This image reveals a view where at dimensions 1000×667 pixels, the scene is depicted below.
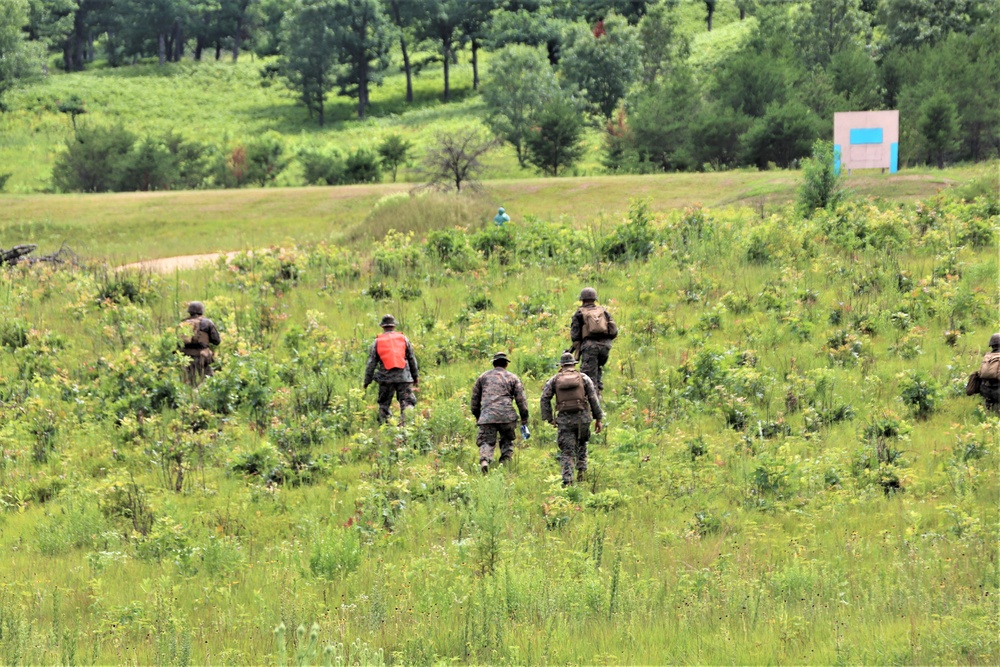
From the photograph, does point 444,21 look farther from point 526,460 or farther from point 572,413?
point 572,413

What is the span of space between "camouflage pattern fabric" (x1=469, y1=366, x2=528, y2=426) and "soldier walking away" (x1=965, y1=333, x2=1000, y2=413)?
18.3 feet

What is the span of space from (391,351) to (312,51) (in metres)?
76.2

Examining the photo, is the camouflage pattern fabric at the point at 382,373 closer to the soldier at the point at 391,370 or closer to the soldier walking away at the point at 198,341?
the soldier at the point at 391,370

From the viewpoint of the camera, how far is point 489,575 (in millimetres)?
9203

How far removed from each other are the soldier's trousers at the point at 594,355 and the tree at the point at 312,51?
243 ft

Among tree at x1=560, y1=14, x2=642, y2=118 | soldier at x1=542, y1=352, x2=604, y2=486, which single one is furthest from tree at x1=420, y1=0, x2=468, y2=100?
soldier at x1=542, y1=352, x2=604, y2=486

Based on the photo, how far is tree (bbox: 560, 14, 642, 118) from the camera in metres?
73.8

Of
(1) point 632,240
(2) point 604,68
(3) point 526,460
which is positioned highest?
(2) point 604,68

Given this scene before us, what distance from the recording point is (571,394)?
12.5 m

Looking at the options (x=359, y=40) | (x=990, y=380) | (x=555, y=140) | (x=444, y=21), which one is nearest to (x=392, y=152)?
(x=555, y=140)

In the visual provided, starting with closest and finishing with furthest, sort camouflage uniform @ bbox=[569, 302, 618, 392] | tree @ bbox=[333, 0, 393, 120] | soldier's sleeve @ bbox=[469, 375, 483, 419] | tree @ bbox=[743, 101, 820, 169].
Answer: soldier's sleeve @ bbox=[469, 375, 483, 419], camouflage uniform @ bbox=[569, 302, 618, 392], tree @ bbox=[743, 101, 820, 169], tree @ bbox=[333, 0, 393, 120]

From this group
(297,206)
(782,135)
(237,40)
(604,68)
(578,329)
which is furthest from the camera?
(237,40)

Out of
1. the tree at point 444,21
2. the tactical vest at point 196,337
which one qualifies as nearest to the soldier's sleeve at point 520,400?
the tactical vest at point 196,337

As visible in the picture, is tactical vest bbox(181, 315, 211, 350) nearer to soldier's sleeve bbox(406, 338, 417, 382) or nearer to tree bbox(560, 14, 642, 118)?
soldier's sleeve bbox(406, 338, 417, 382)
